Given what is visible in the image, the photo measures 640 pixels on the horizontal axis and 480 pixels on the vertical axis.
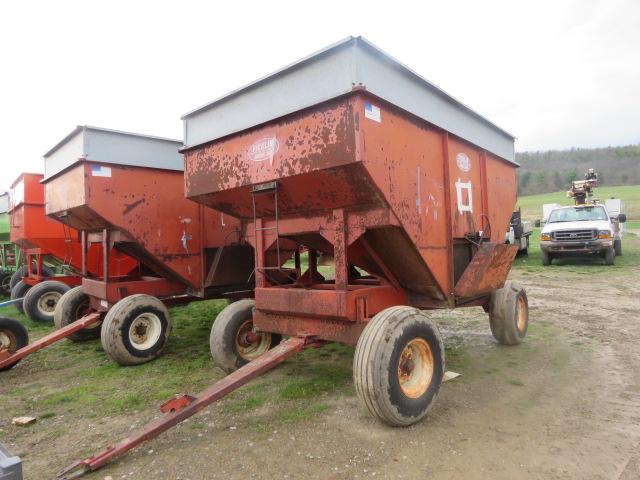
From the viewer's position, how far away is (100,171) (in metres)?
5.32

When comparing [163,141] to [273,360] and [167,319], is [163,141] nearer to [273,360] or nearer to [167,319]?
[167,319]

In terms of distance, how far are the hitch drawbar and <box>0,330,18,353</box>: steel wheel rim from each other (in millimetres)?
3165

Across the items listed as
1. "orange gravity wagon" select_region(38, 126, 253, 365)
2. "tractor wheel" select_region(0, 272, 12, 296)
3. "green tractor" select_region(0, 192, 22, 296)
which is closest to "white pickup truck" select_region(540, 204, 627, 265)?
"orange gravity wagon" select_region(38, 126, 253, 365)

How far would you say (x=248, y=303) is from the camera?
450 centimetres

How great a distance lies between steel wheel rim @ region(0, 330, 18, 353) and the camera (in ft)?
16.7

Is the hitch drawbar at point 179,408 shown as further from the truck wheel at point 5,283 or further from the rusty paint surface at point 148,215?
the truck wheel at point 5,283

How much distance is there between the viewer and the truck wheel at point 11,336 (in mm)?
5066

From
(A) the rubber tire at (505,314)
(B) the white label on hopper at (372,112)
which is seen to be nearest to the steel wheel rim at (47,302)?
(B) the white label on hopper at (372,112)

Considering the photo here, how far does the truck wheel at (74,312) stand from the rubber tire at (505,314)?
528 cm

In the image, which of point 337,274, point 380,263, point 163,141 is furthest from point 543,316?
point 163,141

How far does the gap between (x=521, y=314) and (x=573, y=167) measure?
81.3m

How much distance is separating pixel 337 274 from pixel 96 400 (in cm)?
243

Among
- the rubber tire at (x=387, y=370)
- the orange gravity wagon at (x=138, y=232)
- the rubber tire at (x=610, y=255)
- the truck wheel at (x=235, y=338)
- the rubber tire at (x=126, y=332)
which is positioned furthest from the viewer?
the rubber tire at (x=610, y=255)

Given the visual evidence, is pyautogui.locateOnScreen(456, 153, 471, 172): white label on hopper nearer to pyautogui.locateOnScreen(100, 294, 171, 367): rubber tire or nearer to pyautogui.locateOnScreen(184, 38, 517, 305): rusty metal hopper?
pyautogui.locateOnScreen(184, 38, 517, 305): rusty metal hopper
